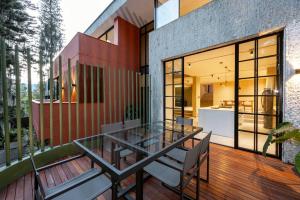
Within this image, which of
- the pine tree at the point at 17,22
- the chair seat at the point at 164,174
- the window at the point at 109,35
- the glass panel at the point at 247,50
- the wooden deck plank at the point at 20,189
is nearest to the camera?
the chair seat at the point at 164,174

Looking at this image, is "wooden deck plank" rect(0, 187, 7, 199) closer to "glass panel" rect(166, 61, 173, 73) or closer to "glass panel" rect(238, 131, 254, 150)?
"glass panel" rect(238, 131, 254, 150)

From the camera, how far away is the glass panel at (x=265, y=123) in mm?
2973

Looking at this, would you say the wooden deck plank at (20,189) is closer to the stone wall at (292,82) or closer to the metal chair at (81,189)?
the metal chair at (81,189)

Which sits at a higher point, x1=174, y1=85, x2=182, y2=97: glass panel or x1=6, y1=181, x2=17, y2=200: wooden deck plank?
x1=174, y1=85, x2=182, y2=97: glass panel

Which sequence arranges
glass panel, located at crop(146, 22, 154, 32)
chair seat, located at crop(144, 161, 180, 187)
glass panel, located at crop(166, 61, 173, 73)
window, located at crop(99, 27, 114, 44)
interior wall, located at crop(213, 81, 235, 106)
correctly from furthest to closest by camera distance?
interior wall, located at crop(213, 81, 235, 106) < window, located at crop(99, 27, 114, 44) < glass panel, located at crop(146, 22, 154, 32) < glass panel, located at crop(166, 61, 173, 73) < chair seat, located at crop(144, 161, 180, 187)

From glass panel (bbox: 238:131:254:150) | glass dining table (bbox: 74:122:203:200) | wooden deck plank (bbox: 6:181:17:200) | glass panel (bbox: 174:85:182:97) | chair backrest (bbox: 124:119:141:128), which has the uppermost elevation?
glass panel (bbox: 174:85:182:97)

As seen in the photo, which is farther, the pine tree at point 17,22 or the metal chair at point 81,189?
the pine tree at point 17,22

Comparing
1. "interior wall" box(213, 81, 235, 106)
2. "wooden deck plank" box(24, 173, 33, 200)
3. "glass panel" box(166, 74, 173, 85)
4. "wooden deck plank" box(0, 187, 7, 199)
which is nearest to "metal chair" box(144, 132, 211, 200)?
"wooden deck plank" box(24, 173, 33, 200)

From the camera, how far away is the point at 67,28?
10.8 metres

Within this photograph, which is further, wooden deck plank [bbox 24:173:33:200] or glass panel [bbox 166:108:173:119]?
glass panel [bbox 166:108:173:119]

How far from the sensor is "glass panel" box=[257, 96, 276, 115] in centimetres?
295

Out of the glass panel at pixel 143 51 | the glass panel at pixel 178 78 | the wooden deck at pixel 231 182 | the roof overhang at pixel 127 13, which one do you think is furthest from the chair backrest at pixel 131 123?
the roof overhang at pixel 127 13

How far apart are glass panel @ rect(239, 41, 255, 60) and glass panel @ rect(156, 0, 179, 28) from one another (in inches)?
87.7

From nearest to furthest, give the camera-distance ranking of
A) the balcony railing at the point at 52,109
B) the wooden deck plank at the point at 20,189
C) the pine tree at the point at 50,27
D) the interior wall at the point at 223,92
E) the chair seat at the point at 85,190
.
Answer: the chair seat at the point at 85,190, the wooden deck plank at the point at 20,189, the balcony railing at the point at 52,109, the interior wall at the point at 223,92, the pine tree at the point at 50,27
